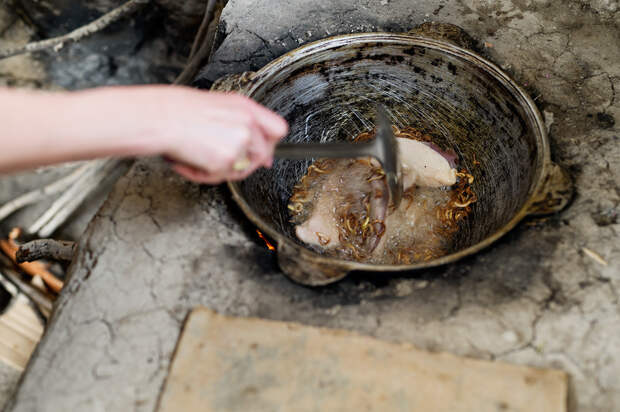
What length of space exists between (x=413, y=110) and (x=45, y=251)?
1914 millimetres

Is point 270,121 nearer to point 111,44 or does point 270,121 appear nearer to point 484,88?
point 484,88

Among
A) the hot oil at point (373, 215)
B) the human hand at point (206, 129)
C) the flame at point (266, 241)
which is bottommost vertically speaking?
the hot oil at point (373, 215)

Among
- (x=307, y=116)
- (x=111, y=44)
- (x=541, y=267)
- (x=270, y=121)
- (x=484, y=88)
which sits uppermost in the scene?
(x=111, y=44)

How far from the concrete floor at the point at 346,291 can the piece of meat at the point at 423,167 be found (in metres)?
0.50

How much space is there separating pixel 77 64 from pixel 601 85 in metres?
3.90

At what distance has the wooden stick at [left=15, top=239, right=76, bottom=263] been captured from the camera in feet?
6.51

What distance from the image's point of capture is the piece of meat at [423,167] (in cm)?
231

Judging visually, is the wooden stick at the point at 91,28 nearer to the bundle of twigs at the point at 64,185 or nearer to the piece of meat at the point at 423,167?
the bundle of twigs at the point at 64,185

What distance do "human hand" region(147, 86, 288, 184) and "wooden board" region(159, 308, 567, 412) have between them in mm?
584

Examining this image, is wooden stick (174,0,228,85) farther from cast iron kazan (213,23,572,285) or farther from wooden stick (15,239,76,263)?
wooden stick (15,239,76,263)

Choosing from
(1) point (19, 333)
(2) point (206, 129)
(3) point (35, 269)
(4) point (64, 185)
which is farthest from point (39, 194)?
(2) point (206, 129)

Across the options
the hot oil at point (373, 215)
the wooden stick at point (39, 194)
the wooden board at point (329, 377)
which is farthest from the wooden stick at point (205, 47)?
the wooden board at point (329, 377)

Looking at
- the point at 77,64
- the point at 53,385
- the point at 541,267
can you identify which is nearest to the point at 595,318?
the point at 541,267

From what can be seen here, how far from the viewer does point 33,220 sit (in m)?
3.84
